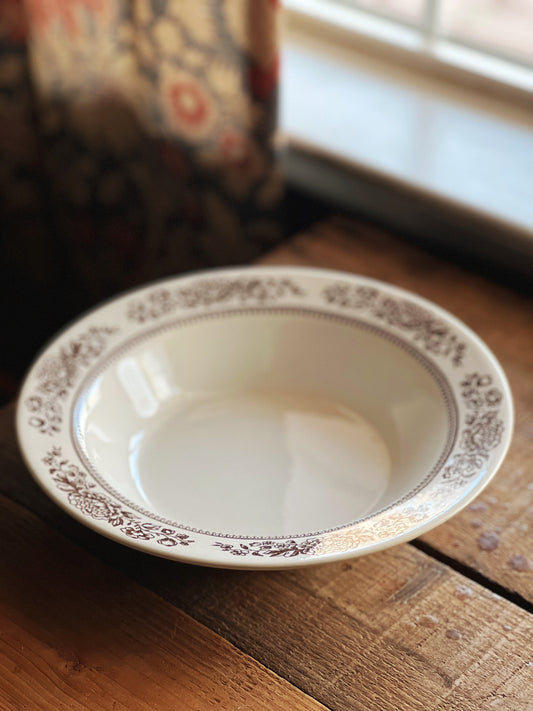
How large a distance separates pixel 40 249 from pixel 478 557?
3.18ft

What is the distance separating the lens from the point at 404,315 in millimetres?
783

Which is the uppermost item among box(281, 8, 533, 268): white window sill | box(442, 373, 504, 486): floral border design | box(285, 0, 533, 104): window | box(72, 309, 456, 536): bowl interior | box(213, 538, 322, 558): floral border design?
box(285, 0, 533, 104): window

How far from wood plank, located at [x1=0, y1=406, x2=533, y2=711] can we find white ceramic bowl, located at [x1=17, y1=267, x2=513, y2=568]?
0.05 m

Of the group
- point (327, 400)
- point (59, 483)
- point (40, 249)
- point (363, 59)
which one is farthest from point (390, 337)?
point (40, 249)

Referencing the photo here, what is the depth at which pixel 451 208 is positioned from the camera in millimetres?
1033

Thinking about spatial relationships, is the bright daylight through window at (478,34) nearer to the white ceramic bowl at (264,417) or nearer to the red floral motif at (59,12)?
the red floral motif at (59,12)

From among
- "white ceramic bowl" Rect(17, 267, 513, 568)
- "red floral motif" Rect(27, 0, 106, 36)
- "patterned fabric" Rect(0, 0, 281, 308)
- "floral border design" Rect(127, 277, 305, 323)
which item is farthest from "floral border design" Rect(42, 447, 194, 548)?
"red floral motif" Rect(27, 0, 106, 36)

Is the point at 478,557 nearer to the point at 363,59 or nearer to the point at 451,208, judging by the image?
the point at 451,208

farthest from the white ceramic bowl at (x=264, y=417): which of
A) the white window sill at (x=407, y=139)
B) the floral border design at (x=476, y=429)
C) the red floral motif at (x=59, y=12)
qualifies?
the red floral motif at (x=59, y=12)

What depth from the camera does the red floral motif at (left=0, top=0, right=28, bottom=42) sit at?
1201mm

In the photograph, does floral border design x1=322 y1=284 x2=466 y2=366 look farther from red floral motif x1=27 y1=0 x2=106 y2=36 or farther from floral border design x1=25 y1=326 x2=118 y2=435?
red floral motif x1=27 y1=0 x2=106 y2=36

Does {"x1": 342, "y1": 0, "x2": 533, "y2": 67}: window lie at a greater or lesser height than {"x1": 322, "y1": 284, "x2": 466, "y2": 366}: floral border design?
greater

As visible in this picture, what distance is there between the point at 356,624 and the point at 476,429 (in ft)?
0.54

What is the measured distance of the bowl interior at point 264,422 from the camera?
68 cm
